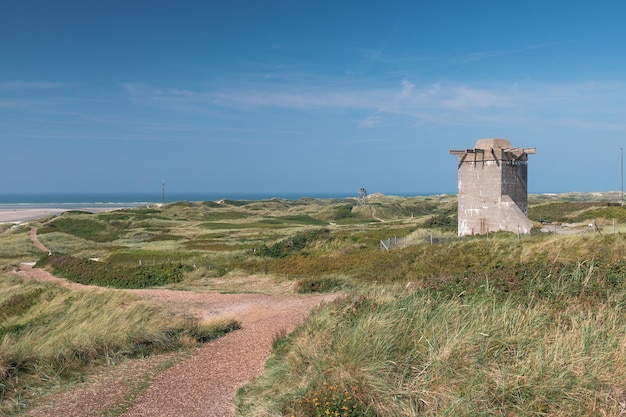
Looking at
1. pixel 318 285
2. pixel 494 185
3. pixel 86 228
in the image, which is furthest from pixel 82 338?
pixel 86 228

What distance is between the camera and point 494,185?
22.4m

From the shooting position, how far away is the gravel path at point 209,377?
734 cm

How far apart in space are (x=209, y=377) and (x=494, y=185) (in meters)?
17.3

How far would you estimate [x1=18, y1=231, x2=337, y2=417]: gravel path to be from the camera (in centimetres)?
734

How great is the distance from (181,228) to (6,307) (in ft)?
147

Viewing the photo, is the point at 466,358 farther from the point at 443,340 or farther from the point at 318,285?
the point at 318,285

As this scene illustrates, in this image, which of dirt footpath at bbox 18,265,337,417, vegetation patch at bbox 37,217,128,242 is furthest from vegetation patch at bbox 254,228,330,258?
vegetation patch at bbox 37,217,128,242

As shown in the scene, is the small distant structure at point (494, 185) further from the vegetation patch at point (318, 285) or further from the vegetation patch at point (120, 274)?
the vegetation patch at point (120, 274)

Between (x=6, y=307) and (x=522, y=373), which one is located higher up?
(x=522, y=373)

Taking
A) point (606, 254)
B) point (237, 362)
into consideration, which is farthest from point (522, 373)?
point (606, 254)

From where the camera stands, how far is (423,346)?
23.7ft

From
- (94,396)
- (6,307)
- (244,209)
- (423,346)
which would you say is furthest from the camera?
(244,209)

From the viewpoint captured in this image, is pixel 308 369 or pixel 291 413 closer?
pixel 291 413

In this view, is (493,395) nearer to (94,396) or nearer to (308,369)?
(308,369)
